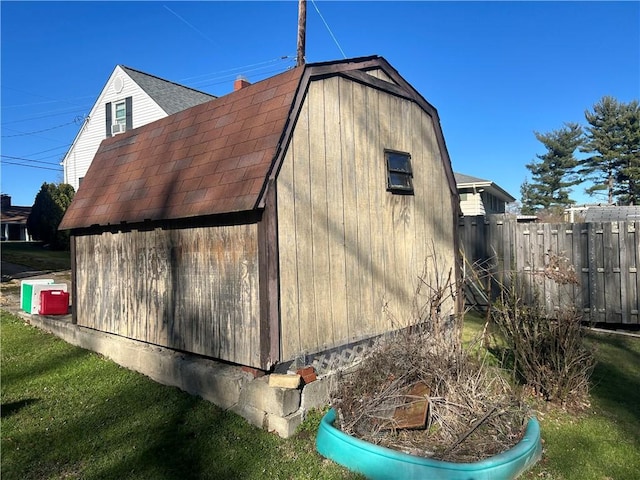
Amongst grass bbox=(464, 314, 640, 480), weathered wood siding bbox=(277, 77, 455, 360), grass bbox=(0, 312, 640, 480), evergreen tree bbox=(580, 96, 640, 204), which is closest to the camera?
grass bbox=(464, 314, 640, 480)

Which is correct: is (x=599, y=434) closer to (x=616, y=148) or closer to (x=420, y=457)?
(x=420, y=457)

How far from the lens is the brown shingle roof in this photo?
4.69m

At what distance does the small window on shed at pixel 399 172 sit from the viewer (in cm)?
619

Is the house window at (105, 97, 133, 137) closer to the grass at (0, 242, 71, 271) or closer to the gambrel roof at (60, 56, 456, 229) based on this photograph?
the grass at (0, 242, 71, 271)

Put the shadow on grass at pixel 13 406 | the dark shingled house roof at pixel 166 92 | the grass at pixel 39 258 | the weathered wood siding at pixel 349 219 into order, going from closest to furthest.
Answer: the weathered wood siding at pixel 349 219, the shadow on grass at pixel 13 406, the grass at pixel 39 258, the dark shingled house roof at pixel 166 92

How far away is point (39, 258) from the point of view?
59.1 feet

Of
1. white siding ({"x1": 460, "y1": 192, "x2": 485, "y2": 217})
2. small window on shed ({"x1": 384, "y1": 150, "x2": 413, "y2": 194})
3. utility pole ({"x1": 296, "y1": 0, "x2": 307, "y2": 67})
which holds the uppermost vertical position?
utility pole ({"x1": 296, "y1": 0, "x2": 307, "y2": 67})

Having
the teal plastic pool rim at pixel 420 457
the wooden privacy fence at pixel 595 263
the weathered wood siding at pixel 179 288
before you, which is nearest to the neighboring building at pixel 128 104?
the weathered wood siding at pixel 179 288

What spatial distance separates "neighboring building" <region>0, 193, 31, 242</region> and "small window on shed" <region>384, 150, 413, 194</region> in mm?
38851

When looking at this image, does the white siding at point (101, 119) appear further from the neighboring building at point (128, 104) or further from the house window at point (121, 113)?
the house window at point (121, 113)

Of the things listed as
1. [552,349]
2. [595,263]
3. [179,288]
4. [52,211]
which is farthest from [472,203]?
[52,211]

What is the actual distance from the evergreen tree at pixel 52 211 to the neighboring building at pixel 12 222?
57.0 ft

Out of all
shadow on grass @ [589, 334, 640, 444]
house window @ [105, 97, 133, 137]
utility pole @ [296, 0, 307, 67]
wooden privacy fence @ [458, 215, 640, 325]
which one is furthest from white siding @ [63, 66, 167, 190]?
shadow on grass @ [589, 334, 640, 444]

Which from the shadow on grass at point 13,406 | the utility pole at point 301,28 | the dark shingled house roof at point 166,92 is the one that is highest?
the dark shingled house roof at point 166,92
